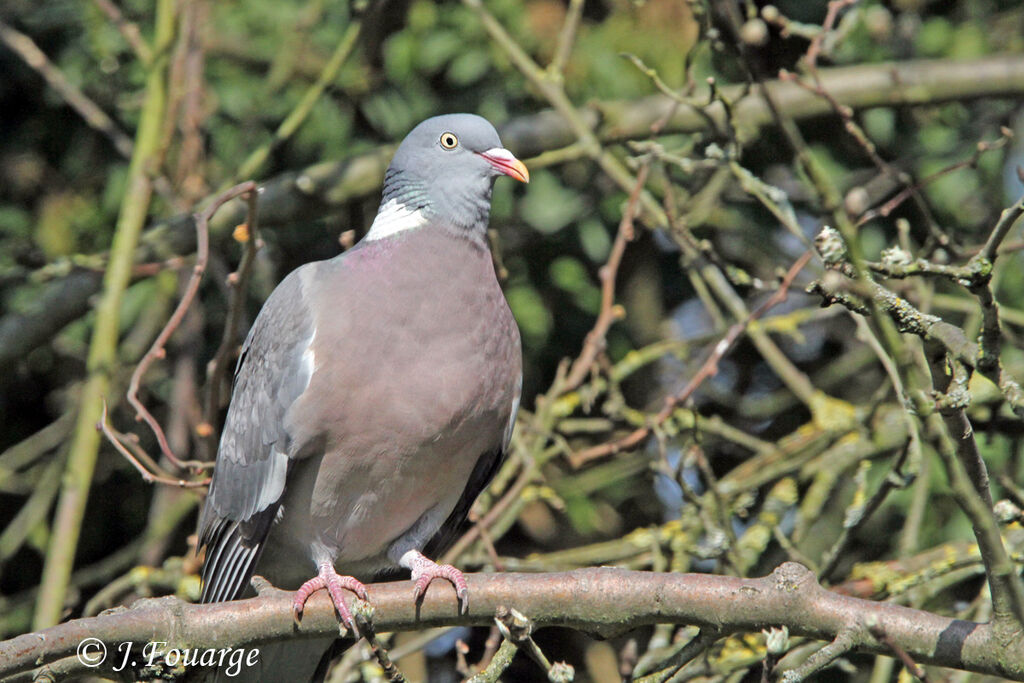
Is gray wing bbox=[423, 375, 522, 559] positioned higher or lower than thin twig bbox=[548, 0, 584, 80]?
lower

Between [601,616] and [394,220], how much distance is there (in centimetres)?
139

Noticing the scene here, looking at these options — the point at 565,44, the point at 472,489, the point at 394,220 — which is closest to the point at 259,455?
the point at 472,489

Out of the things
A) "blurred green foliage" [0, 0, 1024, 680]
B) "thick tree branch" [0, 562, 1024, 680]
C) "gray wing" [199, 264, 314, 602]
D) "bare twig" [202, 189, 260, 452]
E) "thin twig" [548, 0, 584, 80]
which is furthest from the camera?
"blurred green foliage" [0, 0, 1024, 680]

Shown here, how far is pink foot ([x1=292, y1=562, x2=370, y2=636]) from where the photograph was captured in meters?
2.63

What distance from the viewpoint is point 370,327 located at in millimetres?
2982

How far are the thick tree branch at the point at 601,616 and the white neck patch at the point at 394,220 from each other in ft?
3.49

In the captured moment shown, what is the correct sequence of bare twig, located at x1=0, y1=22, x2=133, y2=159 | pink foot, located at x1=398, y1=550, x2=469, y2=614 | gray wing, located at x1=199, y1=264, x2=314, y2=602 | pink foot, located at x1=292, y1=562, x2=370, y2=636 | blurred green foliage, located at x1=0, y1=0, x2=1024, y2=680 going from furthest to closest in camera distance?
blurred green foliage, located at x1=0, y1=0, x2=1024, y2=680 → bare twig, located at x1=0, y1=22, x2=133, y2=159 → gray wing, located at x1=199, y1=264, x2=314, y2=602 → pink foot, located at x1=292, y1=562, x2=370, y2=636 → pink foot, located at x1=398, y1=550, x2=469, y2=614

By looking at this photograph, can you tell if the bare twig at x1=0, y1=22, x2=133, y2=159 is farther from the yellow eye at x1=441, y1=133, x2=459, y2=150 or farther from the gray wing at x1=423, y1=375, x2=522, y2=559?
the gray wing at x1=423, y1=375, x2=522, y2=559

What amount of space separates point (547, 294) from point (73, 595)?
2.09 m

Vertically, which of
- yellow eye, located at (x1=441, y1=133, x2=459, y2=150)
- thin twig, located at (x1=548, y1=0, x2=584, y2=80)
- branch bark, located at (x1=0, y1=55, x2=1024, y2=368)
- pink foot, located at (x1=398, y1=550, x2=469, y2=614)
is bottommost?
pink foot, located at (x1=398, y1=550, x2=469, y2=614)

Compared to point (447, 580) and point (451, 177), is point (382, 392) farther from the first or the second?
point (451, 177)

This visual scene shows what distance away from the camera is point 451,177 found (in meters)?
3.29

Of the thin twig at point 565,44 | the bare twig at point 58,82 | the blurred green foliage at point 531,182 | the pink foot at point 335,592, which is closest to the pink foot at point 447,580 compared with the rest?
the pink foot at point 335,592

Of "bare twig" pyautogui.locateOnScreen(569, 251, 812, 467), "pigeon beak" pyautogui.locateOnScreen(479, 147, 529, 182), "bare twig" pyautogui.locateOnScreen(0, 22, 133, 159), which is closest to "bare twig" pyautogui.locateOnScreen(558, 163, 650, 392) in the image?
"bare twig" pyautogui.locateOnScreen(569, 251, 812, 467)
